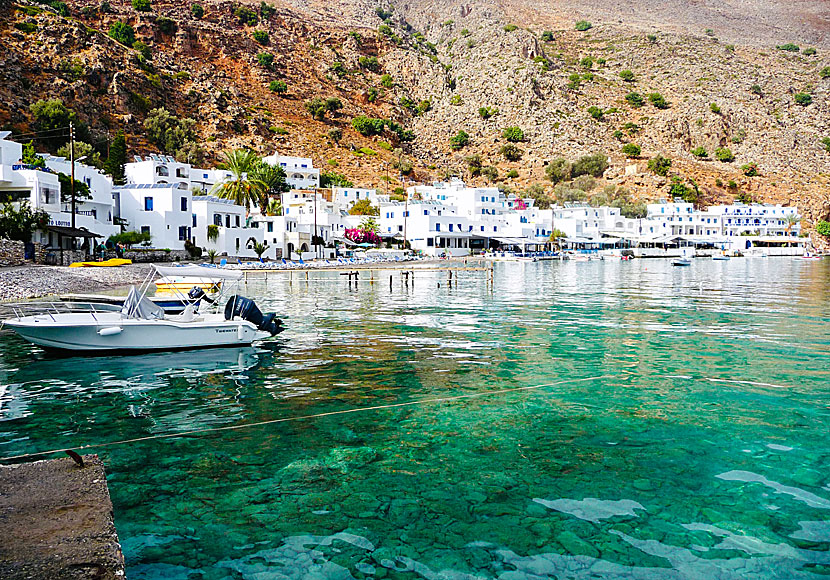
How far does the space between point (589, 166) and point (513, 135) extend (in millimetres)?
22550

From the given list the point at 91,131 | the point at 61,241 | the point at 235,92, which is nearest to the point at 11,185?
the point at 61,241

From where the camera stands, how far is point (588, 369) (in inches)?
683

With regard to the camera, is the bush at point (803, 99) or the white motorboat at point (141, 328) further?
the bush at point (803, 99)

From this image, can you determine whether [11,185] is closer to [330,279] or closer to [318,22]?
[330,279]

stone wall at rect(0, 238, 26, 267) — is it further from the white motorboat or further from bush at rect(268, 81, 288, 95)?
bush at rect(268, 81, 288, 95)

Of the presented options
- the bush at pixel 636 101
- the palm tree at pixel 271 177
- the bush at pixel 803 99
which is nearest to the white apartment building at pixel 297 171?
the palm tree at pixel 271 177

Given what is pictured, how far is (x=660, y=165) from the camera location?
15025 cm

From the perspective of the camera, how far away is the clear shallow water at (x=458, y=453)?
23.9ft

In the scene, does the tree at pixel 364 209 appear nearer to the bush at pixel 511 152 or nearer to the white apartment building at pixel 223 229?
the white apartment building at pixel 223 229

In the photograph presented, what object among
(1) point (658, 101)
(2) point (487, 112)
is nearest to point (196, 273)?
(2) point (487, 112)

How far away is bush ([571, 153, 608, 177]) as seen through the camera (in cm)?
15200

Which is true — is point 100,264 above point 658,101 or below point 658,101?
below

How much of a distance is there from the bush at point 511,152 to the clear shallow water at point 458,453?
14289cm

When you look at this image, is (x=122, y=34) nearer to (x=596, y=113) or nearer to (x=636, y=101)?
(x=596, y=113)
